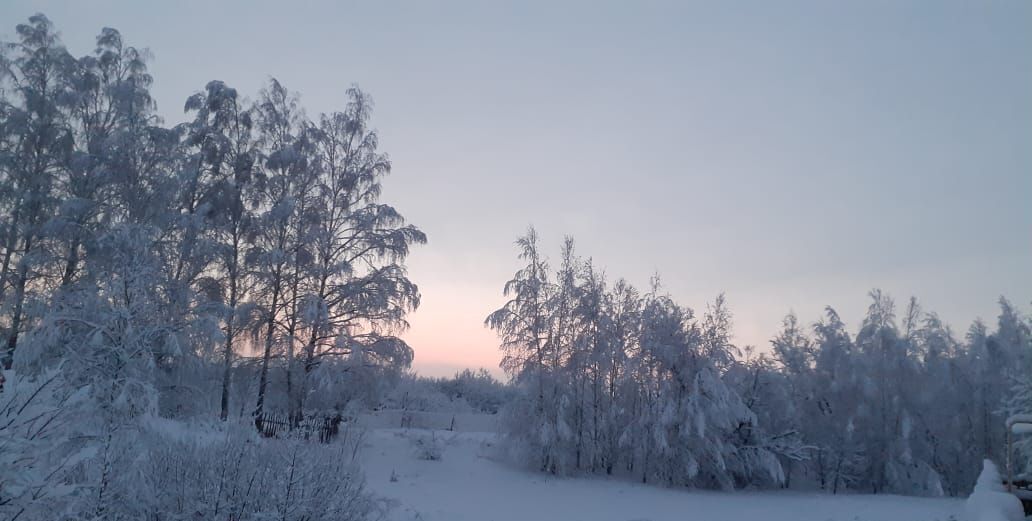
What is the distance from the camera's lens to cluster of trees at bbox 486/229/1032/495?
27422 mm

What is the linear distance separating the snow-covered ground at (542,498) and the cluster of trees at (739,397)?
1.51 metres

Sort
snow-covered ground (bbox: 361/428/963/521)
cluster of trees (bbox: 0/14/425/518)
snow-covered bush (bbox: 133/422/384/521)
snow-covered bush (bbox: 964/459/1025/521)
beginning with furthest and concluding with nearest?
1. cluster of trees (bbox: 0/14/425/518)
2. snow-covered ground (bbox: 361/428/963/521)
3. snow-covered bush (bbox: 964/459/1025/521)
4. snow-covered bush (bbox: 133/422/384/521)

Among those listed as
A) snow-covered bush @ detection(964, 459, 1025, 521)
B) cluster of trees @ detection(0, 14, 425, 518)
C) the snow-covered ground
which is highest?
cluster of trees @ detection(0, 14, 425, 518)

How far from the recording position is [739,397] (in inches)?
1109

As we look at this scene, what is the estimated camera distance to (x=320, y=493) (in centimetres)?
846

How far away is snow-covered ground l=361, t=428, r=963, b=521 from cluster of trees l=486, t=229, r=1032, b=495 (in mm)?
1510

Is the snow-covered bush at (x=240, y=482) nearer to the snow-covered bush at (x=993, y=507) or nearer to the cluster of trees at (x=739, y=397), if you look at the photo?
the snow-covered bush at (x=993, y=507)

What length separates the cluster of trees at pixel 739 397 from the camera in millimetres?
27422

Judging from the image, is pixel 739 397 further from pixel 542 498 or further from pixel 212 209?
pixel 212 209

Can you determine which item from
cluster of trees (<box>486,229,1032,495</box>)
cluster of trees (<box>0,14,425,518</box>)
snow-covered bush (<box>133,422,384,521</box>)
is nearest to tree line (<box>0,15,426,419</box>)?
cluster of trees (<box>0,14,425,518</box>)

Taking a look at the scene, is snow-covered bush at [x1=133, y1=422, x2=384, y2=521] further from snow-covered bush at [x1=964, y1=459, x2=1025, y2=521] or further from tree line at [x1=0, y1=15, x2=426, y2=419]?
tree line at [x1=0, y1=15, x2=426, y2=419]

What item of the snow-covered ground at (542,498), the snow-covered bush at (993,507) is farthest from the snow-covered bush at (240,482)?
the snow-covered bush at (993,507)

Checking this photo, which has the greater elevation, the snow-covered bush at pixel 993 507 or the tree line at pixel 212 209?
the tree line at pixel 212 209

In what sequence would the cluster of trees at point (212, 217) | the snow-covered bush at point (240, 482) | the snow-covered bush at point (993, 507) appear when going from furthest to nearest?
1. the cluster of trees at point (212, 217)
2. the snow-covered bush at point (993, 507)
3. the snow-covered bush at point (240, 482)
